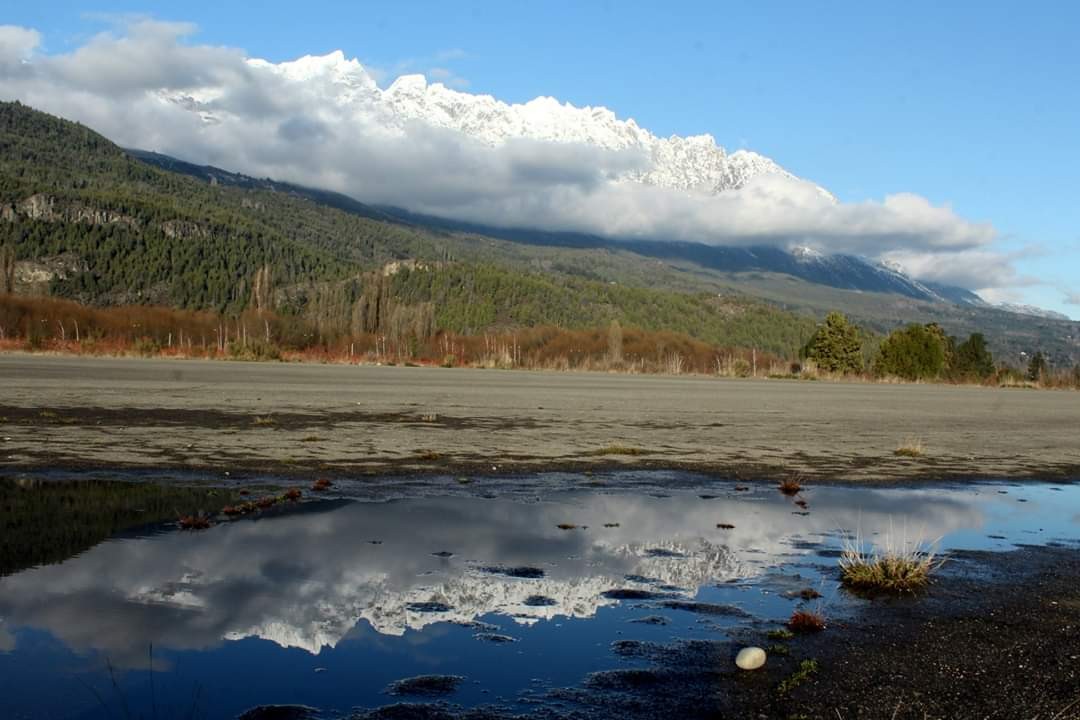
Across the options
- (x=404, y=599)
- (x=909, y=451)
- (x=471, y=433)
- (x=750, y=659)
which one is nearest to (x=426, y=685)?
(x=404, y=599)

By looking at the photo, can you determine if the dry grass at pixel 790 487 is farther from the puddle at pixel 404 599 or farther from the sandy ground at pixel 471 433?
the puddle at pixel 404 599

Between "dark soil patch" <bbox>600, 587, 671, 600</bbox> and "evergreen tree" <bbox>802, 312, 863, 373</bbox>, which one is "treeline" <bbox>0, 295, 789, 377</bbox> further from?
"dark soil patch" <bbox>600, 587, 671, 600</bbox>

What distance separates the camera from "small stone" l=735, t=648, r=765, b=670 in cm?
556

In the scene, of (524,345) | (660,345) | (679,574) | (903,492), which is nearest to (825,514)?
(903,492)

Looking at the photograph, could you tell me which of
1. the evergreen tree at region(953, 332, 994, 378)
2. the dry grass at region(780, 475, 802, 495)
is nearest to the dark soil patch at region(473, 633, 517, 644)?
the dry grass at region(780, 475, 802, 495)

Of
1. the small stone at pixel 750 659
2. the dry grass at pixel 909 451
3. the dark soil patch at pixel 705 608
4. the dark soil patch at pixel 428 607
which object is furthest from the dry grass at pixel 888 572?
Answer: the dry grass at pixel 909 451

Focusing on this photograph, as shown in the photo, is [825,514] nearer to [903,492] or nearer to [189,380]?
[903,492]

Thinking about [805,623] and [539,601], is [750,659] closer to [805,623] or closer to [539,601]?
[805,623]

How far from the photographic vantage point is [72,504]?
9.86 m

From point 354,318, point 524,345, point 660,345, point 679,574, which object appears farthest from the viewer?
point 354,318

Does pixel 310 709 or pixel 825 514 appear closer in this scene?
pixel 310 709

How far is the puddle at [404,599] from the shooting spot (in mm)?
5207

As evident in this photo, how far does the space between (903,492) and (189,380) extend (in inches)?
1148

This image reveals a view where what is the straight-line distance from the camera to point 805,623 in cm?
643
